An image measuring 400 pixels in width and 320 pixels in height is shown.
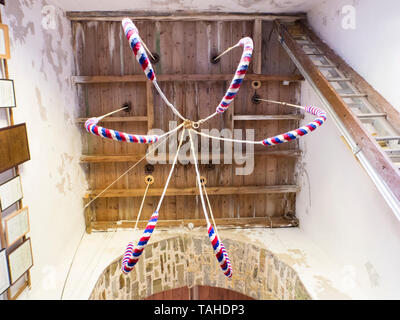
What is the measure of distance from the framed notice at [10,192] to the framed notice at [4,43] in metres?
0.90

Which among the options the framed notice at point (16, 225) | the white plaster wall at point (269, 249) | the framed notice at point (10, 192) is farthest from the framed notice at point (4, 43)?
the white plaster wall at point (269, 249)

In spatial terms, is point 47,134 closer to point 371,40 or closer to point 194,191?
point 194,191

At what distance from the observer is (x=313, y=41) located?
3451 mm

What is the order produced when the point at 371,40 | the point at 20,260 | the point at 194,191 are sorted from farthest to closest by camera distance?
the point at 194,191, the point at 371,40, the point at 20,260

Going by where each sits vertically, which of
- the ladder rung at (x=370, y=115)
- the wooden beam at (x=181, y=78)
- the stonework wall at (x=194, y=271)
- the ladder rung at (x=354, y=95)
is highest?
the wooden beam at (x=181, y=78)

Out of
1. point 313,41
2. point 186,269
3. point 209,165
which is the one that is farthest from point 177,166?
point 313,41

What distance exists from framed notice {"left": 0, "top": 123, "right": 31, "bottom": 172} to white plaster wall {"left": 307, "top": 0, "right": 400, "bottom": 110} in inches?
115

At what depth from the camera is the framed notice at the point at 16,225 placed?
2207mm

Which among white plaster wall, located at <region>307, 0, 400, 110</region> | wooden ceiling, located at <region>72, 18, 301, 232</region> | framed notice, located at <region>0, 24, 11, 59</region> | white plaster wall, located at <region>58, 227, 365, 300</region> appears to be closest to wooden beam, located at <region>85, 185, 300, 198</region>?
wooden ceiling, located at <region>72, 18, 301, 232</region>

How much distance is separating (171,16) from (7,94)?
6.83 feet

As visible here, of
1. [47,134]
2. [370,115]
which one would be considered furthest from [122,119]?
[370,115]

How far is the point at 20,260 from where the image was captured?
7.75ft

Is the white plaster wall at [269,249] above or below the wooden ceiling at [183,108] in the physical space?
below

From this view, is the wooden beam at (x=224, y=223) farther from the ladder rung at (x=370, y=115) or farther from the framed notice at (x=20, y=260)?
the ladder rung at (x=370, y=115)
